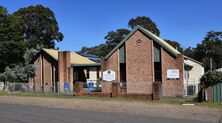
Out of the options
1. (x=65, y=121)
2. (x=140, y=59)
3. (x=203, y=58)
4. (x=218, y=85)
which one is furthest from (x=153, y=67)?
(x=203, y=58)

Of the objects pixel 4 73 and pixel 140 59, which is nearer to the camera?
pixel 140 59

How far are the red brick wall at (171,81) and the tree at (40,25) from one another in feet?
160

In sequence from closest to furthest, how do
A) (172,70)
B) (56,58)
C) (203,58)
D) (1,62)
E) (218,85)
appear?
1. (218,85)
2. (172,70)
3. (56,58)
4. (1,62)
5. (203,58)

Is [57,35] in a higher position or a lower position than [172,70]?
higher

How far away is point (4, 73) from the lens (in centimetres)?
5144

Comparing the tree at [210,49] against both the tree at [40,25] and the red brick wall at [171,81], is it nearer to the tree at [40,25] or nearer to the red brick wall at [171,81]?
the tree at [40,25]

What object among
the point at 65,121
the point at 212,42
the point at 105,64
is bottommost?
the point at 65,121

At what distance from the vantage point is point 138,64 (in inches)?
1592

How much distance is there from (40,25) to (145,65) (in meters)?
50.4

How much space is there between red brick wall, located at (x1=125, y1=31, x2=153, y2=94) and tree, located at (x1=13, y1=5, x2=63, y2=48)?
45.9m

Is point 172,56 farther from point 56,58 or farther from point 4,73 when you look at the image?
point 4,73

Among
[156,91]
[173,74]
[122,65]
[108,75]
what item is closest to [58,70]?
[122,65]

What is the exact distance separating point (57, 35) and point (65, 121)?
73.8 meters

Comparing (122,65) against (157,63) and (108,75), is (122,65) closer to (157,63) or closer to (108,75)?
(108,75)
